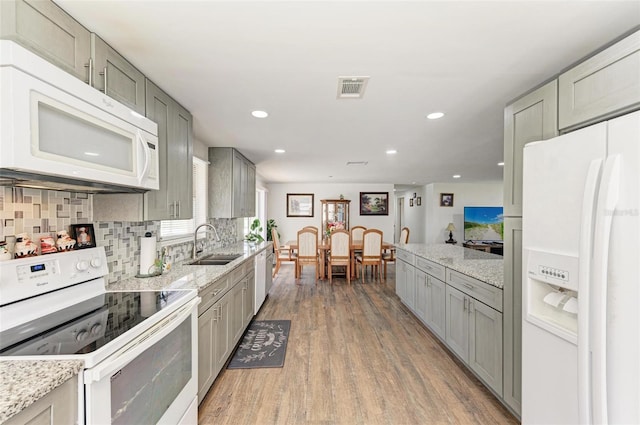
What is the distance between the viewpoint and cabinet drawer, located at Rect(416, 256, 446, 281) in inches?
111

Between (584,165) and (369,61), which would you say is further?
(369,61)

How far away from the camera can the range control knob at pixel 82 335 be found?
108 centimetres

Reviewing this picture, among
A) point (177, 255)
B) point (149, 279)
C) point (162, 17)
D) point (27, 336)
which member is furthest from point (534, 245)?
point (177, 255)

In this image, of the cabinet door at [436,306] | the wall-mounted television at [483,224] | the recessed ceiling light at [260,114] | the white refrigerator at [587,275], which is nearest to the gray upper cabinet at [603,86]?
the white refrigerator at [587,275]

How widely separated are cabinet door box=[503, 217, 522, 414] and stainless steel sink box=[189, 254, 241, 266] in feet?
7.96

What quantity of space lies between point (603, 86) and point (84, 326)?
2.59 metres

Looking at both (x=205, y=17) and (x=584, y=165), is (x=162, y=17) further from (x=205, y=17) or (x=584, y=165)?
(x=584, y=165)

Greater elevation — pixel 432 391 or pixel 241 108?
pixel 241 108

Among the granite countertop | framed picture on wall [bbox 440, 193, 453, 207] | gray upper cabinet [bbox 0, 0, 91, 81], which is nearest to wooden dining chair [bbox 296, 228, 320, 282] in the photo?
the granite countertop

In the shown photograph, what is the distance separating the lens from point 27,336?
107 cm

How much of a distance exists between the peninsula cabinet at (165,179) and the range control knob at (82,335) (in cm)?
81

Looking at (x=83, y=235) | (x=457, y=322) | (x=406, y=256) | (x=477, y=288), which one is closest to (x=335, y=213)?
(x=406, y=256)

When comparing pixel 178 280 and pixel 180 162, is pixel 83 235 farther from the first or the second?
pixel 180 162

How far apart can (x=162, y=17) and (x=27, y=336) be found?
1.46 meters
